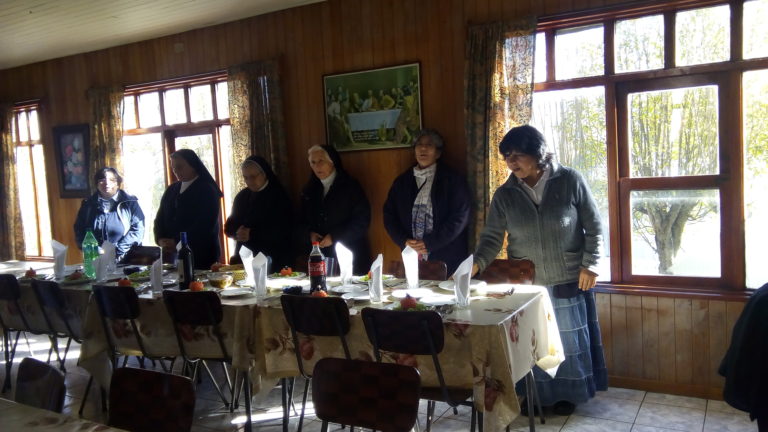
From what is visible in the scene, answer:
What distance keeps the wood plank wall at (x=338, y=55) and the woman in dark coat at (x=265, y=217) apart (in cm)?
45

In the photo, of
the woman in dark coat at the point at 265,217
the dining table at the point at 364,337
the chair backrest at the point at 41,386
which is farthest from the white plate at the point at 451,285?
the woman in dark coat at the point at 265,217

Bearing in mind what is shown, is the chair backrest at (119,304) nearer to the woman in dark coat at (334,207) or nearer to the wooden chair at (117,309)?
the wooden chair at (117,309)

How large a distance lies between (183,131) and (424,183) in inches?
107

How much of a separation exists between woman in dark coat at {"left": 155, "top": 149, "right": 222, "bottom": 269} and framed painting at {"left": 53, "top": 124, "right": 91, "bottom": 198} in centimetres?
217

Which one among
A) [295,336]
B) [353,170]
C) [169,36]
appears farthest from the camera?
[169,36]

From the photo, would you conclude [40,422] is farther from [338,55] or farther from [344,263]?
[338,55]

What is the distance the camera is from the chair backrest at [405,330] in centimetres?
221

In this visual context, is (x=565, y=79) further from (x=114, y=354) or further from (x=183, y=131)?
(x=183, y=131)

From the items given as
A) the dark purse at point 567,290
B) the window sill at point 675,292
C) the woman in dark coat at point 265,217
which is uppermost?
the woman in dark coat at point 265,217

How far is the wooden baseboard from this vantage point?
340cm

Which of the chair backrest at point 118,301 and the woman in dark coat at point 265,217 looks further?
the woman in dark coat at point 265,217

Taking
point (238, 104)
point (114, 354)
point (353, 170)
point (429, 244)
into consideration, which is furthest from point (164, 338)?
point (238, 104)

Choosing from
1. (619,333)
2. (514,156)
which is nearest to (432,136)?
(514,156)

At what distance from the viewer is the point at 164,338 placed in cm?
312
